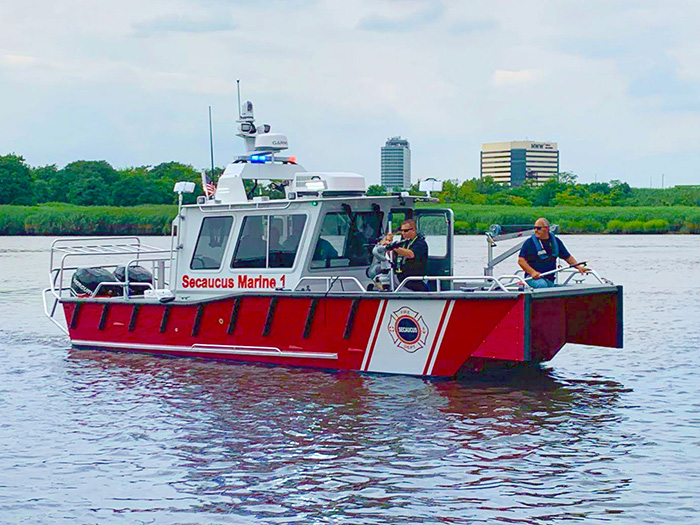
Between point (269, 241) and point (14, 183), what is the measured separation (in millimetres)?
75940

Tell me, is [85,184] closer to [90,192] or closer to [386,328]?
[90,192]

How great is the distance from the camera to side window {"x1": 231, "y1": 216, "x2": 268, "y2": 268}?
13.6 metres

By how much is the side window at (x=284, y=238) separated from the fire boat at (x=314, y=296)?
0.02m

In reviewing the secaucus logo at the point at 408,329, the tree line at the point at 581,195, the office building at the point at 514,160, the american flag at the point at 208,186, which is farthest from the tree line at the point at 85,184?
the office building at the point at 514,160

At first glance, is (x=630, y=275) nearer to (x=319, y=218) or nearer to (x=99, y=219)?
(x=319, y=218)

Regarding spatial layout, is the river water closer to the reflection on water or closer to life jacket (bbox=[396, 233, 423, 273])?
the reflection on water

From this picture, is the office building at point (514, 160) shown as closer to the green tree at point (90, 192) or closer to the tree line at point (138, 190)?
the tree line at point (138, 190)

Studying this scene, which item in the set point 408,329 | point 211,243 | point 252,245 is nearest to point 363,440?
point 408,329

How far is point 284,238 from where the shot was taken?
13438 mm

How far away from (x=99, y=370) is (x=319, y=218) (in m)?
3.97

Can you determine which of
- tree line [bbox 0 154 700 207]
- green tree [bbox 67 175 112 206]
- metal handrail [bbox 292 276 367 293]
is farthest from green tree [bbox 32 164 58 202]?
metal handrail [bbox 292 276 367 293]

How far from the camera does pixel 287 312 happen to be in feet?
42.4

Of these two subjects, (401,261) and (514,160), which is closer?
(401,261)

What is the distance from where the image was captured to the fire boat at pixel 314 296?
1170cm
